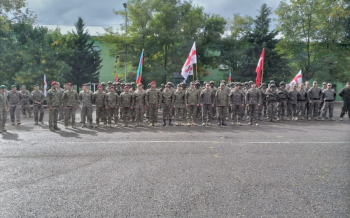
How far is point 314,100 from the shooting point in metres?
16.3

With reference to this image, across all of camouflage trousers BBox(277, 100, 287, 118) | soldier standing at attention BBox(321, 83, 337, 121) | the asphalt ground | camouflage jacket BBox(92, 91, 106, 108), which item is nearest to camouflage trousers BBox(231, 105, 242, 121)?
camouflage trousers BBox(277, 100, 287, 118)

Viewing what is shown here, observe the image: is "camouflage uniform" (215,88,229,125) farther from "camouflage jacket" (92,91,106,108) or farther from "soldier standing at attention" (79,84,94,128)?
"soldier standing at attention" (79,84,94,128)

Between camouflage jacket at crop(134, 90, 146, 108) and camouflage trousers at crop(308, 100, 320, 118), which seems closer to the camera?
camouflage jacket at crop(134, 90, 146, 108)

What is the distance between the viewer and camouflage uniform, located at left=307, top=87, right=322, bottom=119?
16219mm

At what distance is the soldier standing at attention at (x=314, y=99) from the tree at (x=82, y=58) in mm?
30761

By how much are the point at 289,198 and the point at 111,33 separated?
2867cm

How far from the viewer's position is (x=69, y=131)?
1252cm

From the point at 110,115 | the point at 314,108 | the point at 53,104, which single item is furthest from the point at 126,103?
the point at 314,108

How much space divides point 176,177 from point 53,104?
360 inches

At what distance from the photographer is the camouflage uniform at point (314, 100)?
53.2ft

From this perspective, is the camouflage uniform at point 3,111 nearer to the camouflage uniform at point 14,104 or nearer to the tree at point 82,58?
the camouflage uniform at point 14,104

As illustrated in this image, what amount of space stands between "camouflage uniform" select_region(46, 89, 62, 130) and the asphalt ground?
2.55 m

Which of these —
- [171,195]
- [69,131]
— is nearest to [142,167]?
[171,195]

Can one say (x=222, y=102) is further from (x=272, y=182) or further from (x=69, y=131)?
(x=272, y=182)
